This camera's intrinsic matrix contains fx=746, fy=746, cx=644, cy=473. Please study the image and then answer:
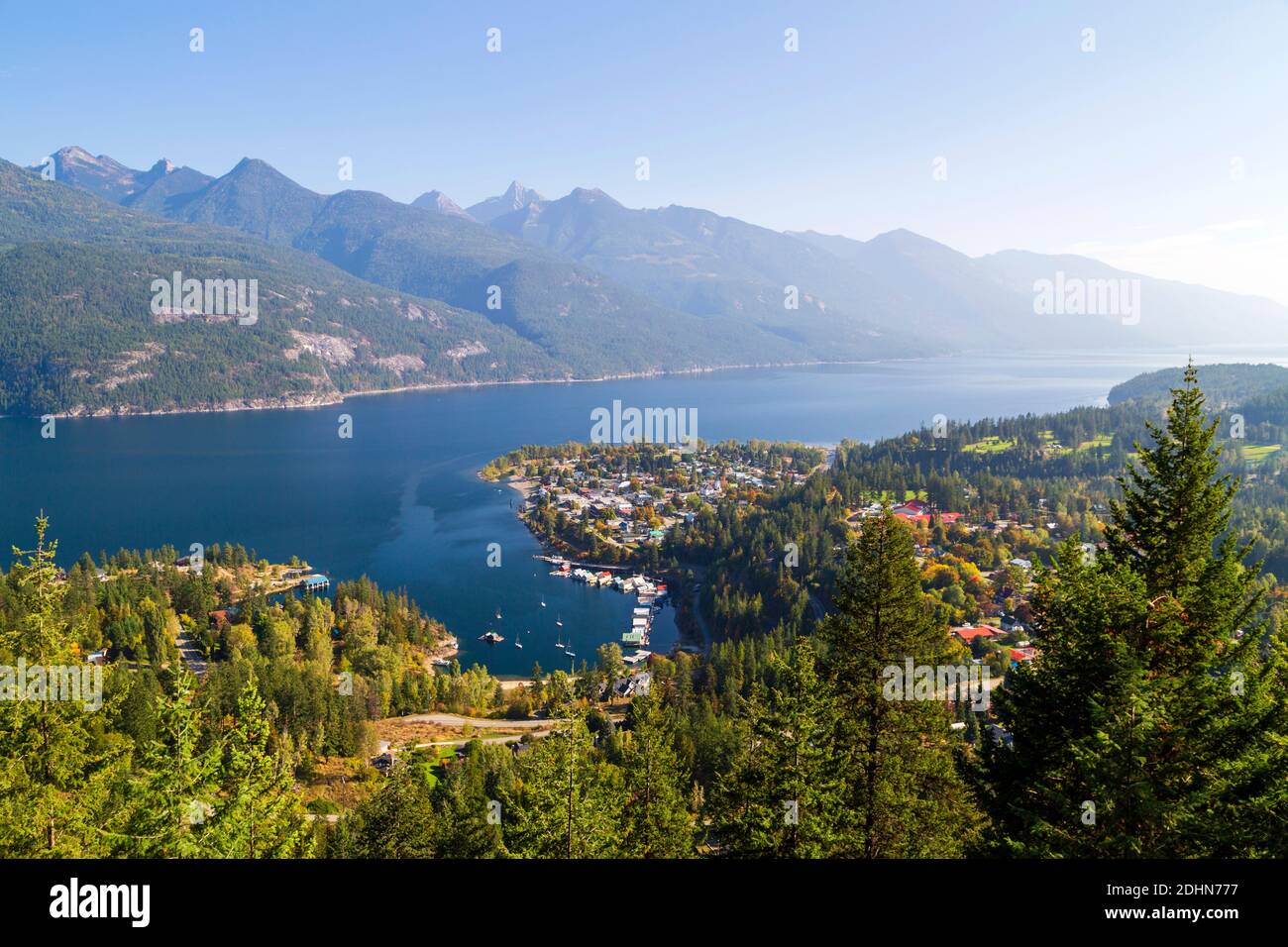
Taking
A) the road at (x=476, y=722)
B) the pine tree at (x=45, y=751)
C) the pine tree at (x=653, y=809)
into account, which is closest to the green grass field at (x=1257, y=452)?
the road at (x=476, y=722)

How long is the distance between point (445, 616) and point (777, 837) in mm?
50338

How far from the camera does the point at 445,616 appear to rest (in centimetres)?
5856

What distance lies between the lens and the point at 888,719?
1230cm

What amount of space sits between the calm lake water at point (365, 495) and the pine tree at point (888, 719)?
133 feet

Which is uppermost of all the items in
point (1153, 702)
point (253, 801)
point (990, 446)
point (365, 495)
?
point (1153, 702)

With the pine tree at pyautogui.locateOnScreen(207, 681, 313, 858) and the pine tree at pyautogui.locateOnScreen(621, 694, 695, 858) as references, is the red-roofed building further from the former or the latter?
the pine tree at pyautogui.locateOnScreen(207, 681, 313, 858)

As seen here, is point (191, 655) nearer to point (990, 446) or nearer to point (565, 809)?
point (565, 809)

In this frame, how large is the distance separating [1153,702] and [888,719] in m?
4.24

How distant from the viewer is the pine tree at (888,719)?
1188cm

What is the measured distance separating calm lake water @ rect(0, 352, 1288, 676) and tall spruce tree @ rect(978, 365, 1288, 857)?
141 ft

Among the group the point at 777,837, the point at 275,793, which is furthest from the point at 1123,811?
the point at 275,793

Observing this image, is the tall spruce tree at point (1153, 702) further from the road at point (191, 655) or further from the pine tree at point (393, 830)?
the road at point (191, 655)

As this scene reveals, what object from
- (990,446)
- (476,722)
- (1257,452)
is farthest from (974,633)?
(1257,452)
